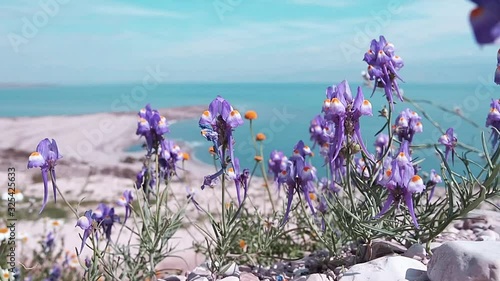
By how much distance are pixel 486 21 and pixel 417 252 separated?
1925 mm

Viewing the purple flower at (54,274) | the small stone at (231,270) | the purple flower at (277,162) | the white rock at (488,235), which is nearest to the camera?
the small stone at (231,270)

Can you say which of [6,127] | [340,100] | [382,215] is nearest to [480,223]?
[382,215]

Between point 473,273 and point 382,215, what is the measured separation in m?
0.42

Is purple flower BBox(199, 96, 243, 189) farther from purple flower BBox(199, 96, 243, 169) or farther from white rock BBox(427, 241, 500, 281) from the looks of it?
white rock BBox(427, 241, 500, 281)

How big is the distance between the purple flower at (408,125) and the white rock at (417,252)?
0.71 metres

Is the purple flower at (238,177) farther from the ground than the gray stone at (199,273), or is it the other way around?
the purple flower at (238,177)

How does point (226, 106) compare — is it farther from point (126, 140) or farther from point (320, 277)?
point (126, 140)

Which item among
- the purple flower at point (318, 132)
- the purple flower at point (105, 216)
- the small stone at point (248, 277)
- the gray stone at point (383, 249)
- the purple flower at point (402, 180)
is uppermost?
the purple flower at point (318, 132)

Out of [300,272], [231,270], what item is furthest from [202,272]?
→ [300,272]

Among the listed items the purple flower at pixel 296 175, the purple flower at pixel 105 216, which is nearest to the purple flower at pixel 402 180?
the purple flower at pixel 296 175

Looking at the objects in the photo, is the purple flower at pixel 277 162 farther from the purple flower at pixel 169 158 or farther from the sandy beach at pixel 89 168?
the purple flower at pixel 169 158

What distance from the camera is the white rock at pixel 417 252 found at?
2.66m

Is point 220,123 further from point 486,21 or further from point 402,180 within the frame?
point 486,21

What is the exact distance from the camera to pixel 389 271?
240 cm
